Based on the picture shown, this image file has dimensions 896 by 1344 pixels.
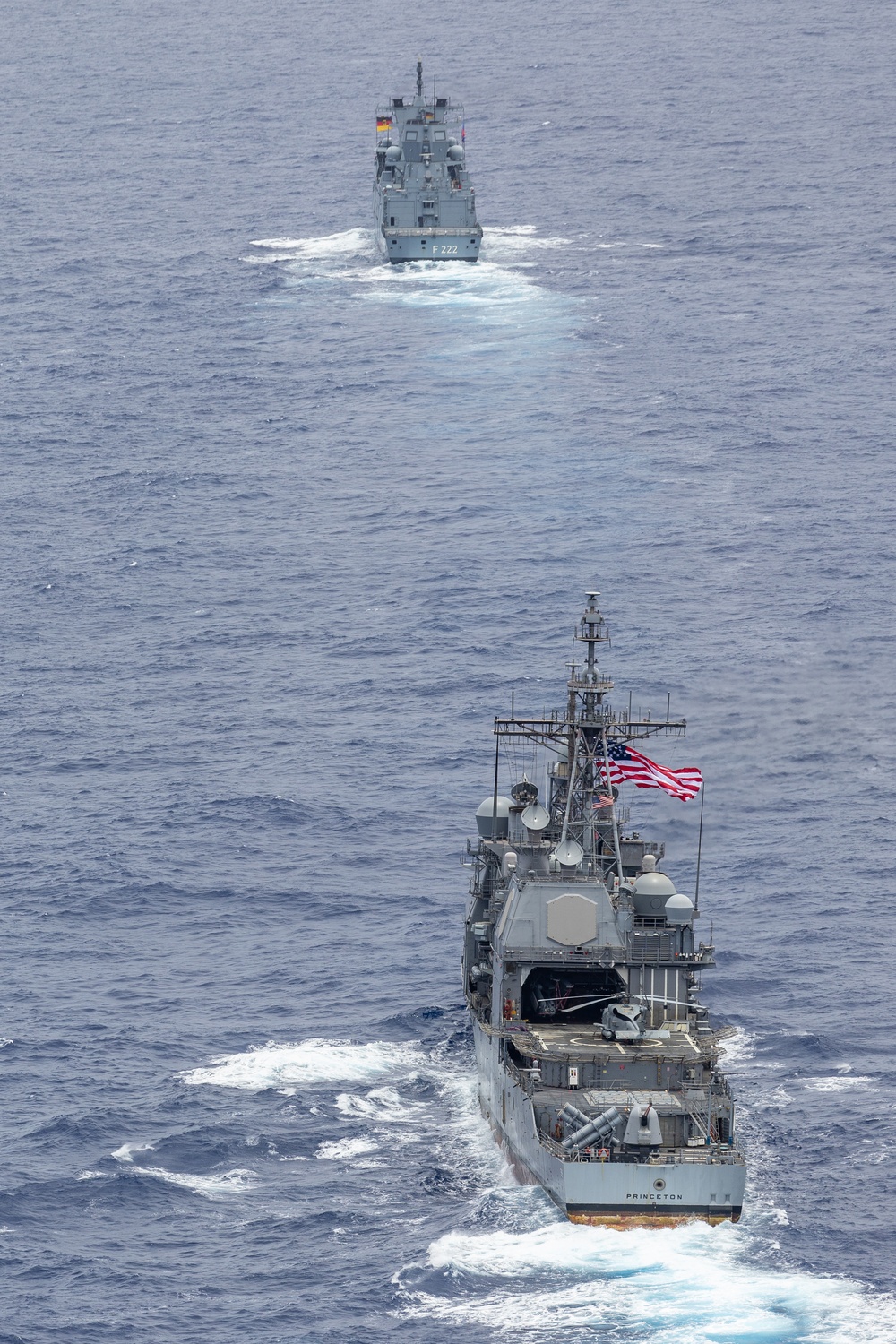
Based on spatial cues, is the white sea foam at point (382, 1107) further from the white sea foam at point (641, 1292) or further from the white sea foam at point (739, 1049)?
the white sea foam at point (739, 1049)

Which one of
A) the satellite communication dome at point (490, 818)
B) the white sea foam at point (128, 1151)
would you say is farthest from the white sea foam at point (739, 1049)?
the white sea foam at point (128, 1151)

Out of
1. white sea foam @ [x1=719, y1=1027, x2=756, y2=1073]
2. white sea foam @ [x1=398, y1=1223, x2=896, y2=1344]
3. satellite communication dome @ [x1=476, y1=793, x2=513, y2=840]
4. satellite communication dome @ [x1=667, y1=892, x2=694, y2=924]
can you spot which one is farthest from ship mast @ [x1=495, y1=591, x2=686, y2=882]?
white sea foam @ [x1=398, y1=1223, x2=896, y2=1344]

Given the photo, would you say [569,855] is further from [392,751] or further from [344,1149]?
[392,751]

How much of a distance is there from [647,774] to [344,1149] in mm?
17117

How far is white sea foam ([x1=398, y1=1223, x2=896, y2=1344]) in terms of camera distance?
242 feet

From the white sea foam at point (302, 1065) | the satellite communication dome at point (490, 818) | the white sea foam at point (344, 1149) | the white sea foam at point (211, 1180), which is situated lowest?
the white sea foam at point (211, 1180)

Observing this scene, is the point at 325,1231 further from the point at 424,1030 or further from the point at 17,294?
the point at 17,294

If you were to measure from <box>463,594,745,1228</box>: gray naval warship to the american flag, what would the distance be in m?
0.21

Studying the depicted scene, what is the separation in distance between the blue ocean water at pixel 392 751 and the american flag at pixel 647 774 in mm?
9807

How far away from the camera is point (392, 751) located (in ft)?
382

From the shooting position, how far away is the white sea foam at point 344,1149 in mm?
85938

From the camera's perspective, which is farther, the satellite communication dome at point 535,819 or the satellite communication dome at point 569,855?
the satellite communication dome at point 535,819

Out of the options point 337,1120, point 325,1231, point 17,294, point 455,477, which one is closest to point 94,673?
point 455,477

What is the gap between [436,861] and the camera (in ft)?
353
